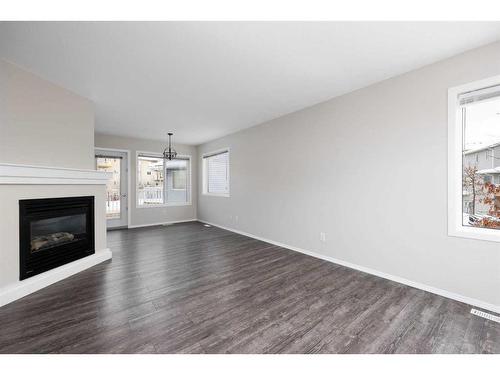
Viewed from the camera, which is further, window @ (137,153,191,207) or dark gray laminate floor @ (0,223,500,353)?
window @ (137,153,191,207)

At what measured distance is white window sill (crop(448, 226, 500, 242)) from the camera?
6.48ft

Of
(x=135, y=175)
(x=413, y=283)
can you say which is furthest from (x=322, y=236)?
(x=135, y=175)

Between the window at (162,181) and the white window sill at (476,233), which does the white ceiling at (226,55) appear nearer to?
the white window sill at (476,233)

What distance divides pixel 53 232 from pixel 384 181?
4.36 metres

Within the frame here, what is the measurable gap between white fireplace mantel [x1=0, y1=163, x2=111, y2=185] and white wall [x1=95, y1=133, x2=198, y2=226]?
107 inches

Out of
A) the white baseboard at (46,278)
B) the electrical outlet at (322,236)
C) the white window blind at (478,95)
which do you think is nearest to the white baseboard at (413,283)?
the electrical outlet at (322,236)

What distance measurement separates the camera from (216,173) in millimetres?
6320

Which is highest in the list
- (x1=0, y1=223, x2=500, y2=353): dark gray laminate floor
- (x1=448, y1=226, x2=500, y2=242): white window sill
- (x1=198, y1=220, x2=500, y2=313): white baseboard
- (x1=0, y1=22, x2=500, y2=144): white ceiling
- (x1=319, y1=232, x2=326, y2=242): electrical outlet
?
(x1=0, y1=22, x2=500, y2=144): white ceiling

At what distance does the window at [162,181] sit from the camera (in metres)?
6.15

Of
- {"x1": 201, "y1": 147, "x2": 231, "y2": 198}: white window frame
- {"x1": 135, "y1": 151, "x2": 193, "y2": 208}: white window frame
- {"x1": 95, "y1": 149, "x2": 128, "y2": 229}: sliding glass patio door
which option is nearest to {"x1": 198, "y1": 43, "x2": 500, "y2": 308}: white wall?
{"x1": 201, "y1": 147, "x2": 231, "y2": 198}: white window frame

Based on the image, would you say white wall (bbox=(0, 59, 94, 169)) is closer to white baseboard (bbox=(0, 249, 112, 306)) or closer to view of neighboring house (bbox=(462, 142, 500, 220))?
white baseboard (bbox=(0, 249, 112, 306))

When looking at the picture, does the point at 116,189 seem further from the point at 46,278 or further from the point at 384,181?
the point at 384,181
